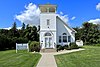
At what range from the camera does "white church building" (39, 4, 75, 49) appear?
117 feet

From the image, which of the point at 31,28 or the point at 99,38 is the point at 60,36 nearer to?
the point at 31,28

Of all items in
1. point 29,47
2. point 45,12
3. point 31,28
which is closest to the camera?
point 29,47

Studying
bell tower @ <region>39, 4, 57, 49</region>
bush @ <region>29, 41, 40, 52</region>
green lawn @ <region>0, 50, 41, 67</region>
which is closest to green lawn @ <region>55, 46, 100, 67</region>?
green lawn @ <region>0, 50, 41, 67</region>

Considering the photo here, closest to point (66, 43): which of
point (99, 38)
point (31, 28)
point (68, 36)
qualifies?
point (68, 36)

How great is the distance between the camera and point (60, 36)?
3750 cm

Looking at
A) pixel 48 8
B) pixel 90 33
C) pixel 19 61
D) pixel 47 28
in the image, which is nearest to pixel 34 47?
pixel 47 28

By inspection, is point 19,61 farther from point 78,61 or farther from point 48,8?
point 48,8

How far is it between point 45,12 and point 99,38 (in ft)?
112

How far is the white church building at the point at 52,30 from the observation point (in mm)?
35531

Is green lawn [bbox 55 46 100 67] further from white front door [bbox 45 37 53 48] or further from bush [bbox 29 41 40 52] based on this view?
white front door [bbox 45 37 53 48]

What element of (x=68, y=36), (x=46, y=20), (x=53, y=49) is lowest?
(x=53, y=49)

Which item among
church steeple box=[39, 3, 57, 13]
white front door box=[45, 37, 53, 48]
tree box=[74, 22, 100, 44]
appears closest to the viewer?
white front door box=[45, 37, 53, 48]

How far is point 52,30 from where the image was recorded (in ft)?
117

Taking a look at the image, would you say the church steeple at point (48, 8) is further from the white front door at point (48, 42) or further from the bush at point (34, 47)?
the bush at point (34, 47)
